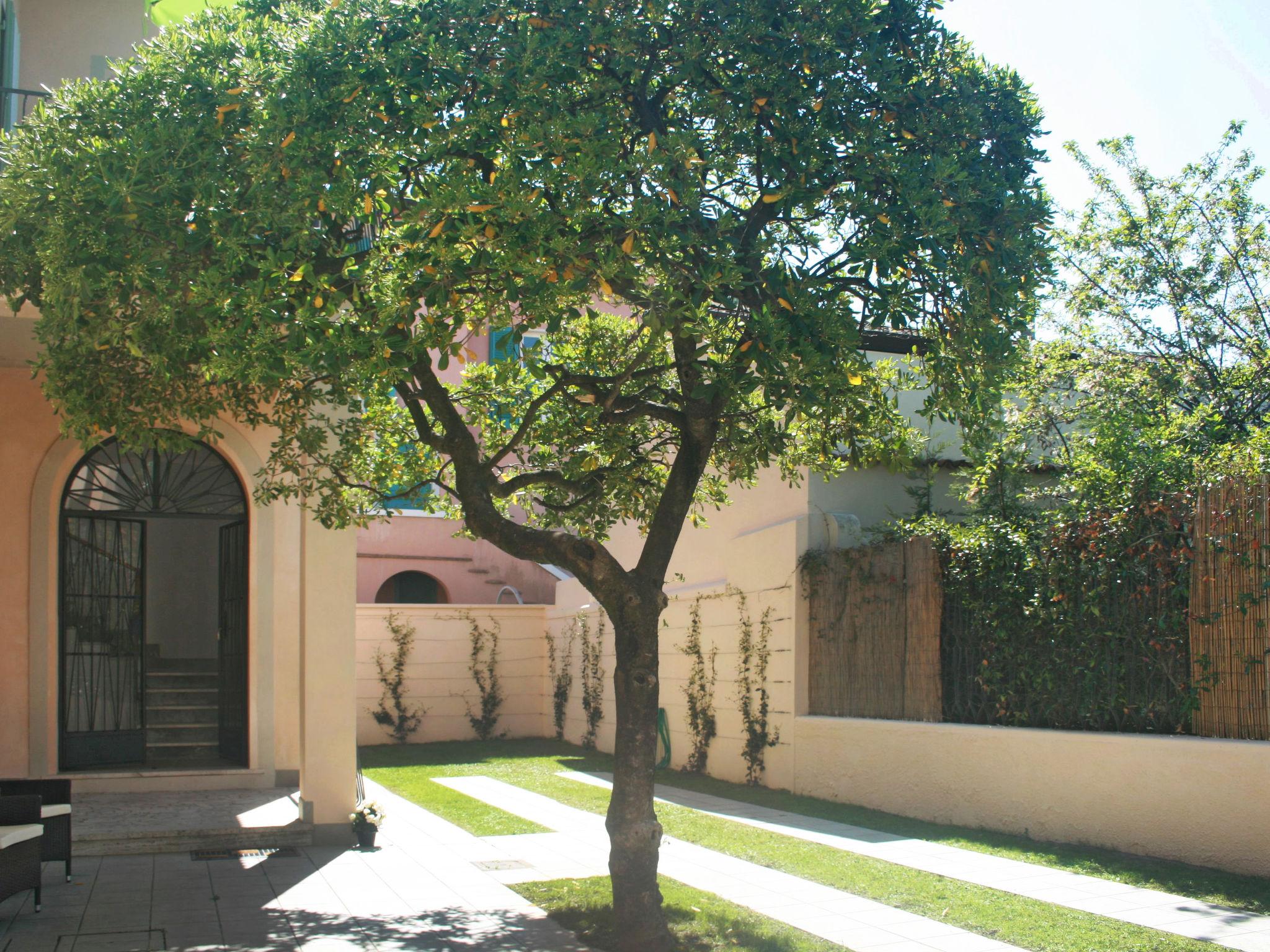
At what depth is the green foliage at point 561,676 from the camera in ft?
56.6

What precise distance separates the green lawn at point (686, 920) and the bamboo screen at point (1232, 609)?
128 inches

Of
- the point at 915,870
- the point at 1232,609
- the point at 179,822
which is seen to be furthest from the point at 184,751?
the point at 1232,609

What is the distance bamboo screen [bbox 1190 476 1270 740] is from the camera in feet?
23.0

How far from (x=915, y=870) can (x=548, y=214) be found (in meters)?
4.94

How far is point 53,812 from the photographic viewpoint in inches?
274

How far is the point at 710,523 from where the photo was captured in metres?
13.5

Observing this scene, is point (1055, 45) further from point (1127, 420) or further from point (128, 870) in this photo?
point (128, 870)

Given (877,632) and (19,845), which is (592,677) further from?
(19,845)

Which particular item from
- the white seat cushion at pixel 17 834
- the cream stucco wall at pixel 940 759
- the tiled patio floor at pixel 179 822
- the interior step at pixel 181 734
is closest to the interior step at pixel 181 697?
the interior step at pixel 181 734

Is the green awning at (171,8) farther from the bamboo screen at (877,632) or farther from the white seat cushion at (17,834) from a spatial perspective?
the bamboo screen at (877,632)

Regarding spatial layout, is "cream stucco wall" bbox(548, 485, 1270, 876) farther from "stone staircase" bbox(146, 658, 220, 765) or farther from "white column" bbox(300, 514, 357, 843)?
"stone staircase" bbox(146, 658, 220, 765)

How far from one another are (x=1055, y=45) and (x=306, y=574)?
670 cm

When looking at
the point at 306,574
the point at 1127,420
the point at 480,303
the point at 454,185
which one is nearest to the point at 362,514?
the point at 306,574

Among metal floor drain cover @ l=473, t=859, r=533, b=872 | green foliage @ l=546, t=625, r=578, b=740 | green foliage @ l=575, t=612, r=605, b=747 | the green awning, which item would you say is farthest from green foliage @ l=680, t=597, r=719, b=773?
the green awning
